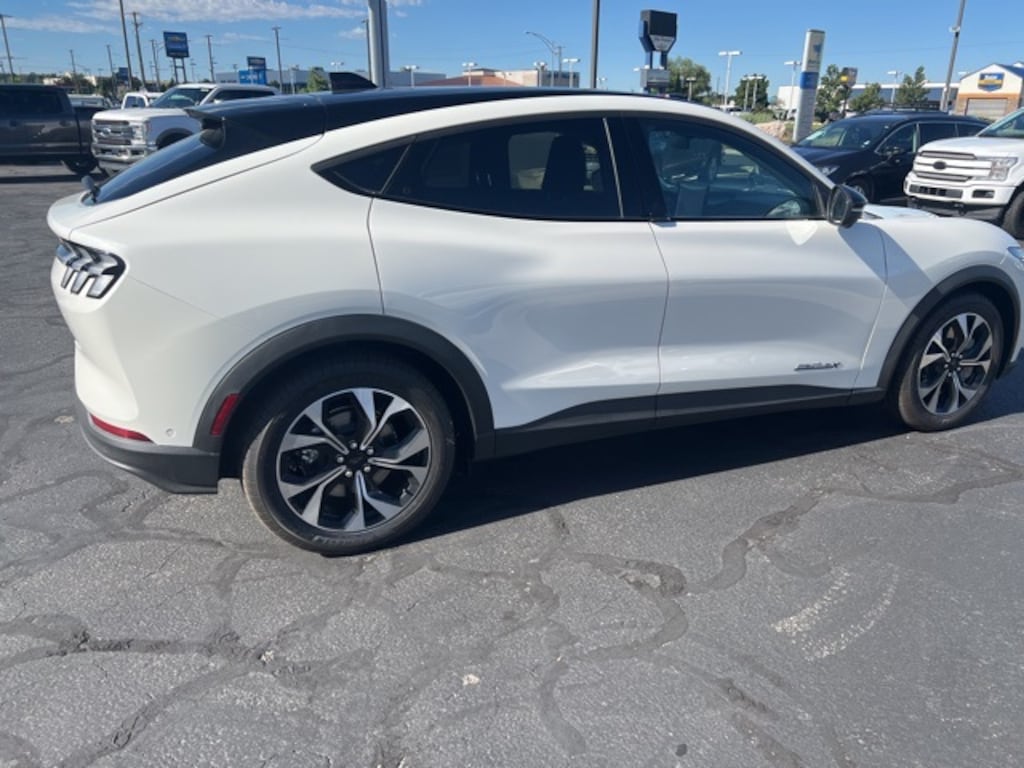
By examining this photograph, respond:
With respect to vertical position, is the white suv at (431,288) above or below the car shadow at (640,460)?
above

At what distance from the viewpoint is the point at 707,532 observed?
331cm

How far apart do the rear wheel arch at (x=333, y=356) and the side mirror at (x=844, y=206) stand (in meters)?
1.87

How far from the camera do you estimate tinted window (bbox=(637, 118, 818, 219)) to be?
133 inches

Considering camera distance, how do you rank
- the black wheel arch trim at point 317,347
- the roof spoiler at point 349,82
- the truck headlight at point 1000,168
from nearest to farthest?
the black wheel arch trim at point 317,347, the roof spoiler at point 349,82, the truck headlight at point 1000,168

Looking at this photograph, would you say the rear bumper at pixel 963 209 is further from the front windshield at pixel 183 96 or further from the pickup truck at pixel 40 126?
the pickup truck at pixel 40 126

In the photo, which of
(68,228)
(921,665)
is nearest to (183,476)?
(68,228)

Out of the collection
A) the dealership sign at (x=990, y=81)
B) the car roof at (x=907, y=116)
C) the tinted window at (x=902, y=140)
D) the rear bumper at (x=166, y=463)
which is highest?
the dealership sign at (x=990, y=81)

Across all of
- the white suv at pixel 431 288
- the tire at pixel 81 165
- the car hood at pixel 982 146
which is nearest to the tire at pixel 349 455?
the white suv at pixel 431 288

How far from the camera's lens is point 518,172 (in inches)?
124

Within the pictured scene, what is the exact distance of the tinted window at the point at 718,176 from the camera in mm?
3375

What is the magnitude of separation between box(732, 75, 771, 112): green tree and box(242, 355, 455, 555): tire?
88816 mm

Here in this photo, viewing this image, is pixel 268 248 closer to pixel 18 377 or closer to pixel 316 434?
pixel 316 434

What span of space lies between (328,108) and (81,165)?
18547 millimetres

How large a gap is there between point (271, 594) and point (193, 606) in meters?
0.27
